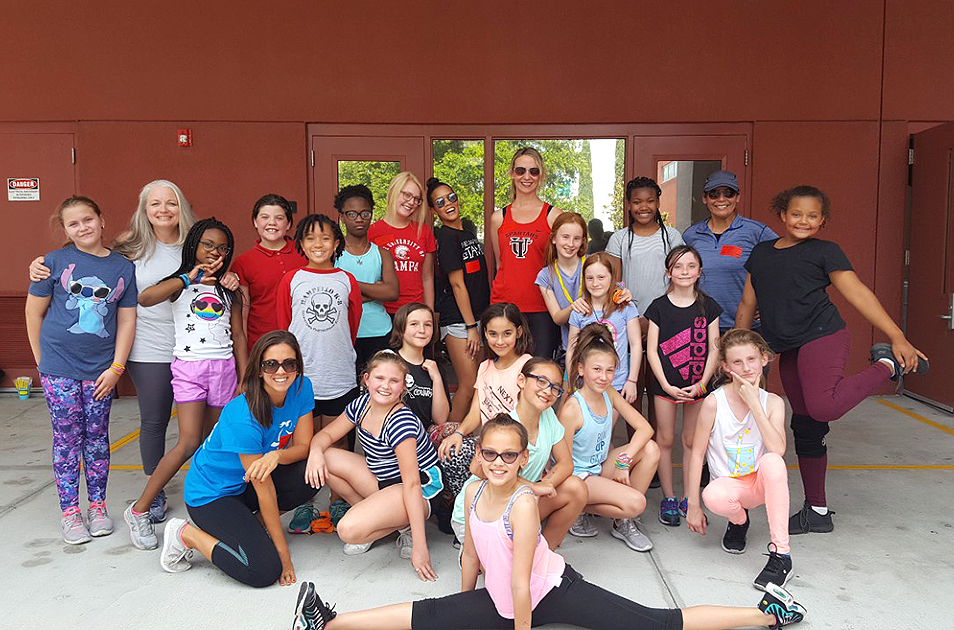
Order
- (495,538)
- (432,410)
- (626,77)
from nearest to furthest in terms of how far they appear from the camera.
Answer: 1. (495,538)
2. (432,410)
3. (626,77)

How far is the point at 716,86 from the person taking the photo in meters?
6.58

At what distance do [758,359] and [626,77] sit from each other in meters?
4.12

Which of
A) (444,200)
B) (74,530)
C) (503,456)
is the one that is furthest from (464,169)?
(503,456)

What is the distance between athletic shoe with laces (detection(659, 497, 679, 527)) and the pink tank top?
4.21ft

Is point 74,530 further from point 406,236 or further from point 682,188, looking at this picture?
point 682,188

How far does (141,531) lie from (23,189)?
15.8ft

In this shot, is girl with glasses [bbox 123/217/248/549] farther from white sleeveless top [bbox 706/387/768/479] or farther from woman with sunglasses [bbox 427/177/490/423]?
white sleeveless top [bbox 706/387/768/479]

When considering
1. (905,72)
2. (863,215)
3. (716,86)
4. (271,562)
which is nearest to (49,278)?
(271,562)

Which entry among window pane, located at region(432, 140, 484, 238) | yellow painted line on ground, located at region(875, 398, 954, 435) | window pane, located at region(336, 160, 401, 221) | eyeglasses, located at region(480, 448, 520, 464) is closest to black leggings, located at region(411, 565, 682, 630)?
eyeglasses, located at region(480, 448, 520, 464)

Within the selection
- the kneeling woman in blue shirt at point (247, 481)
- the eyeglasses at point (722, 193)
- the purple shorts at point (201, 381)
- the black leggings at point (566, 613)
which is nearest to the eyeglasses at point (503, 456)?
the black leggings at point (566, 613)

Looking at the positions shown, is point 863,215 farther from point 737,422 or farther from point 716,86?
point 737,422

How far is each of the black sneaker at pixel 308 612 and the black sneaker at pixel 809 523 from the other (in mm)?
2385

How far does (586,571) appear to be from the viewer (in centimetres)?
314

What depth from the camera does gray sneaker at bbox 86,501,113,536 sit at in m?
3.52
